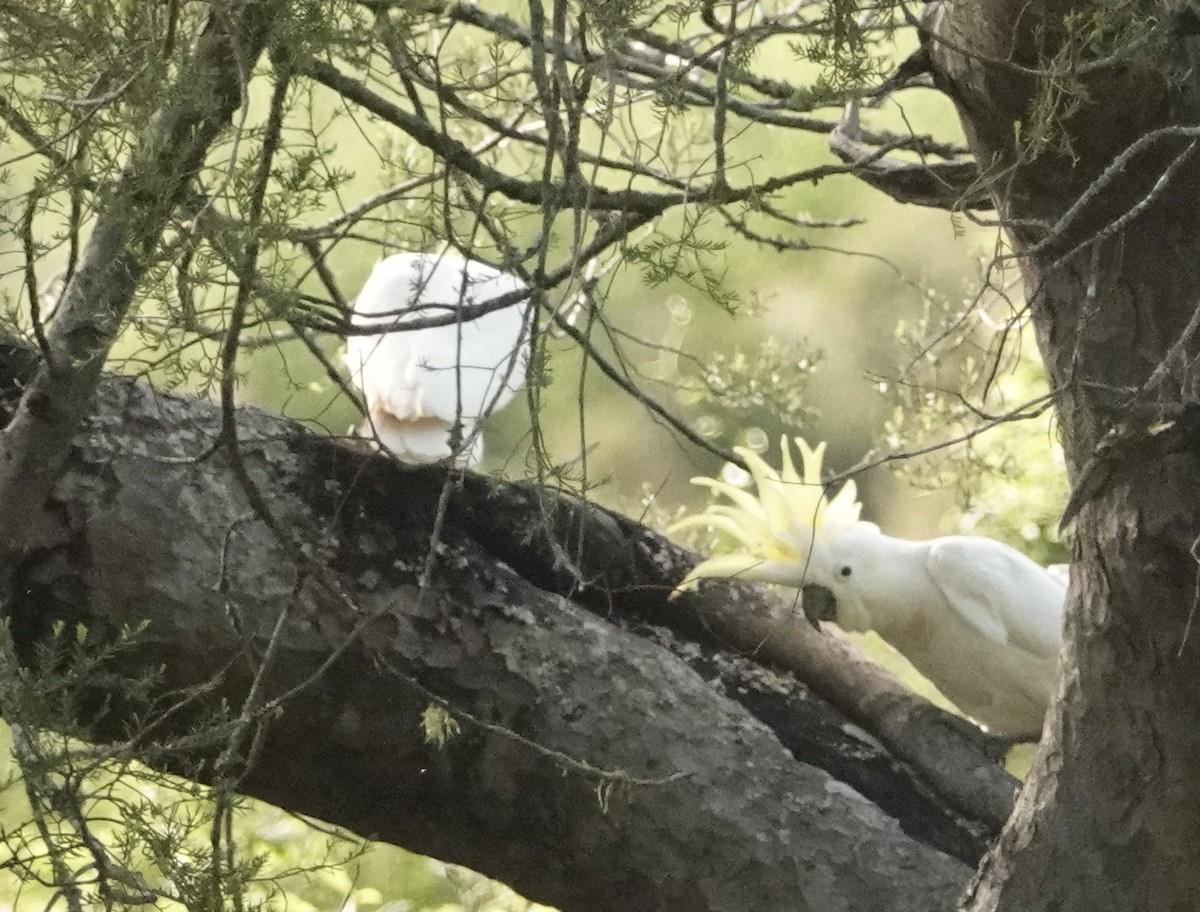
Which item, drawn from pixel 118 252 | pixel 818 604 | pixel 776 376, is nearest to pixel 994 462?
pixel 776 376

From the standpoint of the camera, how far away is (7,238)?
4.31 feet

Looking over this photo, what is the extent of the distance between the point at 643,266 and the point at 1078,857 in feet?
1.32

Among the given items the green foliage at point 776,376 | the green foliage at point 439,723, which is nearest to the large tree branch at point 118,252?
the green foliage at point 439,723

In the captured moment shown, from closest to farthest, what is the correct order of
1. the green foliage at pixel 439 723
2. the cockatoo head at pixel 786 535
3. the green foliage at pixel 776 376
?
the green foliage at pixel 439 723 → the cockatoo head at pixel 786 535 → the green foliage at pixel 776 376

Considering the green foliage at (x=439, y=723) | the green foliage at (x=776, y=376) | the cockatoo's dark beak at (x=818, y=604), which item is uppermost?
the green foliage at (x=776, y=376)

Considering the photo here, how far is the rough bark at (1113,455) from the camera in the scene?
22.8 inches

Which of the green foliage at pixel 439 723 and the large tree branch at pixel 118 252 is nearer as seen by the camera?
the large tree branch at pixel 118 252

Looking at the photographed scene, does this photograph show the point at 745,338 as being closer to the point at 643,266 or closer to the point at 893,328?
the point at 893,328

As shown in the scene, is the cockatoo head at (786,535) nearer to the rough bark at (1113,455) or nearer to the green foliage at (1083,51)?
the rough bark at (1113,455)

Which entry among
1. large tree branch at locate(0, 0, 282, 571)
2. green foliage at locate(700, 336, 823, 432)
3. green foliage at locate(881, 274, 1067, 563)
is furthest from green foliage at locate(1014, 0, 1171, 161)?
green foliage at locate(881, 274, 1067, 563)

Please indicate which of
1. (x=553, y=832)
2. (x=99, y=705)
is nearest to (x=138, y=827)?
(x=99, y=705)

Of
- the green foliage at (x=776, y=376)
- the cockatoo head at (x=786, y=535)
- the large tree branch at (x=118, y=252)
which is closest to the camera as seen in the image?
the large tree branch at (x=118, y=252)

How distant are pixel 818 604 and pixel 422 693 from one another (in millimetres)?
497

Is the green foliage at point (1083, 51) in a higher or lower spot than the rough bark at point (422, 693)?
higher
